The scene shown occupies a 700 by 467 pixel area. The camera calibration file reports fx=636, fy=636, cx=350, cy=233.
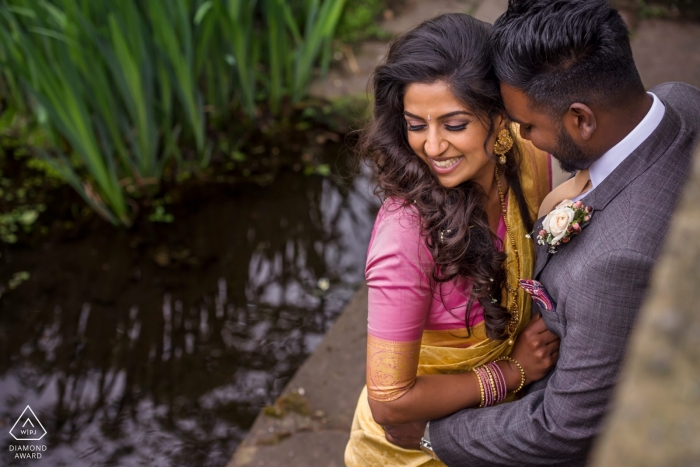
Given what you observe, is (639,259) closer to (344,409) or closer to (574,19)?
(574,19)

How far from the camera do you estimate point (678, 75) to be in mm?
3400

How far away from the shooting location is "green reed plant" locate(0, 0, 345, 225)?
8.51ft

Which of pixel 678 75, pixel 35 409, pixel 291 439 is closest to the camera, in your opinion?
pixel 291 439

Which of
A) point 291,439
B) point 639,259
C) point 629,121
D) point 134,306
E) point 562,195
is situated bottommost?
point 291,439

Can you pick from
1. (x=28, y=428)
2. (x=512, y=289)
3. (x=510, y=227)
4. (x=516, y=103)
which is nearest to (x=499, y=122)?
(x=516, y=103)

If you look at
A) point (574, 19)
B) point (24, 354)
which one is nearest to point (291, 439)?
point (24, 354)

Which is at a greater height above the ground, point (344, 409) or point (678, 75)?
point (678, 75)

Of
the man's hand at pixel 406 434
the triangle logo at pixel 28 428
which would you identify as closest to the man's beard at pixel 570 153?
the man's hand at pixel 406 434

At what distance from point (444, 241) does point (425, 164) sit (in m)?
0.20

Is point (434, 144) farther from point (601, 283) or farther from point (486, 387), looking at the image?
point (486, 387)

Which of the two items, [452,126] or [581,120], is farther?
[452,126]

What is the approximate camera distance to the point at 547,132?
1180 mm

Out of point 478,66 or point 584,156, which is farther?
point 478,66

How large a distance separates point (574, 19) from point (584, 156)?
243mm
